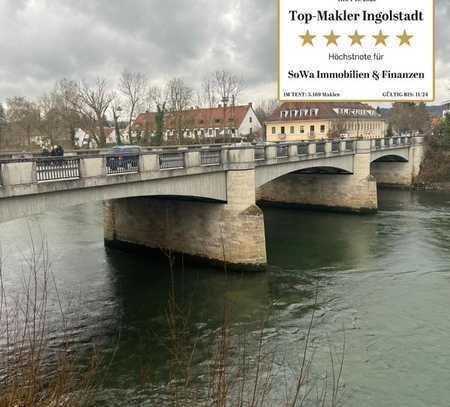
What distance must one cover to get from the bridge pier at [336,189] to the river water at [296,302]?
4.63 meters

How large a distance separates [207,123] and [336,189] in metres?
51.1

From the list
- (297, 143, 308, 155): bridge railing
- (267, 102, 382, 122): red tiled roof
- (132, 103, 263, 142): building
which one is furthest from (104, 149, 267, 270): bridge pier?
(267, 102, 382, 122): red tiled roof

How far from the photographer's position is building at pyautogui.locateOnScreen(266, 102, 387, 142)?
71.1 metres

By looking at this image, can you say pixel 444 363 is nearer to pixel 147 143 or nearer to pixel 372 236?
pixel 372 236

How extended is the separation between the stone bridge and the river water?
46.9 inches

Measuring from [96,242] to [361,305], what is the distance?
1493cm

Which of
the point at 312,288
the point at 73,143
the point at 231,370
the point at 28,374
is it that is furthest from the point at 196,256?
the point at 73,143

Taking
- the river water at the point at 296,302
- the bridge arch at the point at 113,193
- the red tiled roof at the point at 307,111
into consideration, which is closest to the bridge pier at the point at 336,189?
the river water at the point at 296,302

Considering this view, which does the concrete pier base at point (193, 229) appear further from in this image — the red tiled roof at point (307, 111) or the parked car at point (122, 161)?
the red tiled roof at point (307, 111)

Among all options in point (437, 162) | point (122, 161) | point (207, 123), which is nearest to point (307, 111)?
point (207, 123)

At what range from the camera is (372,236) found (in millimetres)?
25625

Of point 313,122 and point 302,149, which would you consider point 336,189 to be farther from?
point 313,122

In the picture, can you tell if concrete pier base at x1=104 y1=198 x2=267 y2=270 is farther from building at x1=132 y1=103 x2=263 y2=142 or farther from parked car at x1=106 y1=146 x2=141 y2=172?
building at x1=132 y1=103 x2=263 y2=142

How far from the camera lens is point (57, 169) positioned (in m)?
13.5
